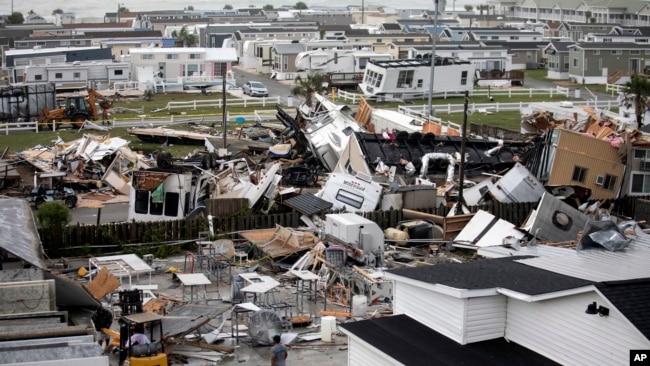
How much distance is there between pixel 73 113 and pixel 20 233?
29.5 metres

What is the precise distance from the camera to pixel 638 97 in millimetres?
49156

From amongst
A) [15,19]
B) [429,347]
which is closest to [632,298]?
[429,347]

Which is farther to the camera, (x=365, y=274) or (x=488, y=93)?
(x=488, y=93)

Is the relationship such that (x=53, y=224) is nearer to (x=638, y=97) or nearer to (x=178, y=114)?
(x=178, y=114)

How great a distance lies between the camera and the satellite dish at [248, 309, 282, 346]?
20250 millimetres

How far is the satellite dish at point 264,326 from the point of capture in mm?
20250

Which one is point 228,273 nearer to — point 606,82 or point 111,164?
point 111,164

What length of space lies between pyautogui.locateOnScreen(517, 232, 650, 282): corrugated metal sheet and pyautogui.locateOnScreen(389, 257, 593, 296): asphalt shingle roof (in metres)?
0.36

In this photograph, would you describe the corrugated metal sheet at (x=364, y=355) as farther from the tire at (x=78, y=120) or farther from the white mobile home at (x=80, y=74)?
the white mobile home at (x=80, y=74)

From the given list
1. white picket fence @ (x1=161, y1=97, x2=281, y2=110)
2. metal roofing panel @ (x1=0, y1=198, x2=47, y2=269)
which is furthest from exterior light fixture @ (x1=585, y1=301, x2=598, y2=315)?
white picket fence @ (x1=161, y1=97, x2=281, y2=110)

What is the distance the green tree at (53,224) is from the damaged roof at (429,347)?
11.6 m

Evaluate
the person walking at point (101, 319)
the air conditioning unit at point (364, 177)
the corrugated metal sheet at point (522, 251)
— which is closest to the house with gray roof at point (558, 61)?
the air conditioning unit at point (364, 177)

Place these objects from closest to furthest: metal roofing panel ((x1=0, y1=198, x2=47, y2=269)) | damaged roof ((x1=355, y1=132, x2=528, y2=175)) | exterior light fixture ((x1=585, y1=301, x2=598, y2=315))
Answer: exterior light fixture ((x1=585, y1=301, x2=598, y2=315)) < metal roofing panel ((x1=0, y1=198, x2=47, y2=269)) < damaged roof ((x1=355, y1=132, x2=528, y2=175))

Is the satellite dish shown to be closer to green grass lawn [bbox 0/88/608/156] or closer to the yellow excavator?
green grass lawn [bbox 0/88/608/156]
